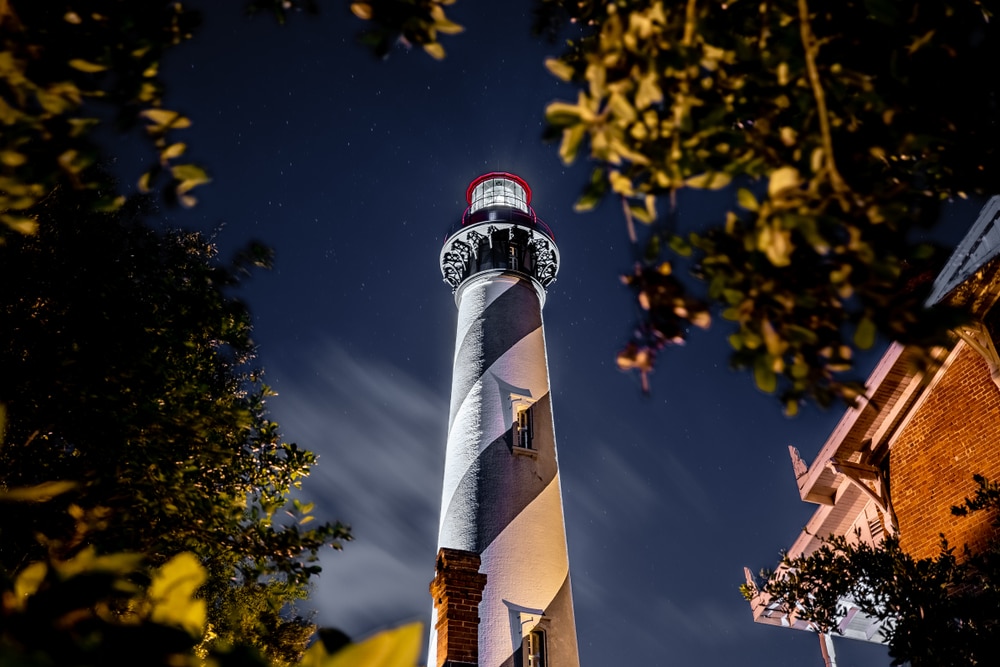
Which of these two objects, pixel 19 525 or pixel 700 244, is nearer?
pixel 19 525

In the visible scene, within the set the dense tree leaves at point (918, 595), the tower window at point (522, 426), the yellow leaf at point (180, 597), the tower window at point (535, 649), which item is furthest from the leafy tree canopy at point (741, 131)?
the tower window at point (522, 426)

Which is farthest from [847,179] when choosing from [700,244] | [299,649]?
[299,649]

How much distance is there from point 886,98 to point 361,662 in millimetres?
3531

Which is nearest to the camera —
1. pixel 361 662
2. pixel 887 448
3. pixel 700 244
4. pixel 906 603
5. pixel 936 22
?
pixel 361 662

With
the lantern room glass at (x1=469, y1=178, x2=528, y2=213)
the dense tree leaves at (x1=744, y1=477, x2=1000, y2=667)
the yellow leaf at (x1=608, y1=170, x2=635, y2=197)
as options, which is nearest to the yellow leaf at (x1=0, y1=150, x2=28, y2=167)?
the yellow leaf at (x1=608, y1=170, x2=635, y2=197)

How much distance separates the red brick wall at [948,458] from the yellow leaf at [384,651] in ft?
39.2

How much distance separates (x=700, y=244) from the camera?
10.5 ft

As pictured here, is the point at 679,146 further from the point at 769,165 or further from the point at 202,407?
the point at 202,407

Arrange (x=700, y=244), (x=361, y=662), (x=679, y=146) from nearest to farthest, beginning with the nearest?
(x=361, y=662) < (x=679, y=146) < (x=700, y=244)

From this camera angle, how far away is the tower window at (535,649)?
13.5 metres

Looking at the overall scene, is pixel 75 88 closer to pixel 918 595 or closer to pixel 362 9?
pixel 362 9

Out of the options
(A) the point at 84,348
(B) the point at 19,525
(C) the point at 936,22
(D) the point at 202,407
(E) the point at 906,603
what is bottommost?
(B) the point at 19,525

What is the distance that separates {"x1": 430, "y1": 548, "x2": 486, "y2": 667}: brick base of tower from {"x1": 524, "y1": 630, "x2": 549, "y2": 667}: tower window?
2094 millimetres

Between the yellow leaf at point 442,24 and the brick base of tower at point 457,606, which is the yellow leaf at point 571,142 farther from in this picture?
the brick base of tower at point 457,606
